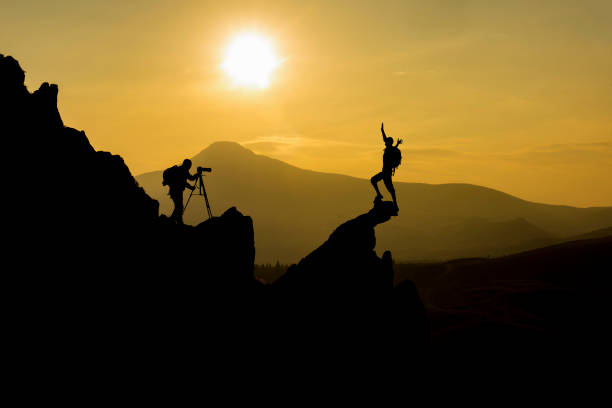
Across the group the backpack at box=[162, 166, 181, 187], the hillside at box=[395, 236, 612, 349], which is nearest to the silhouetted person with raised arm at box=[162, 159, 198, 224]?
the backpack at box=[162, 166, 181, 187]

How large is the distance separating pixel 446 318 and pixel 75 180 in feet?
69.8

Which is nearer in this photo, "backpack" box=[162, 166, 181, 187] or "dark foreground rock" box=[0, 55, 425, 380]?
"dark foreground rock" box=[0, 55, 425, 380]

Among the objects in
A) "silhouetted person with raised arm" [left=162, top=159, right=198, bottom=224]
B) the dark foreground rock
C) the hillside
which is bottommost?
the hillside

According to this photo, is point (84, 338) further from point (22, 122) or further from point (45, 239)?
point (22, 122)

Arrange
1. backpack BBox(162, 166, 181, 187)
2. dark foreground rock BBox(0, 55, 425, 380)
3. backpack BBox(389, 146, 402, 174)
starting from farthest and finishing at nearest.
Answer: backpack BBox(162, 166, 181, 187) → backpack BBox(389, 146, 402, 174) → dark foreground rock BBox(0, 55, 425, 380)

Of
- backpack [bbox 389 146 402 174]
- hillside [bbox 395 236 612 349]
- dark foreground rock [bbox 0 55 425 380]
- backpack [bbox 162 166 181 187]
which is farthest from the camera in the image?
hillside [bbox 395 236 612 349]

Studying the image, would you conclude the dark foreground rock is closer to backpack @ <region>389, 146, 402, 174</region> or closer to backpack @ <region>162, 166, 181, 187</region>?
backpack @ <region>389, 146, 402, 174</region>

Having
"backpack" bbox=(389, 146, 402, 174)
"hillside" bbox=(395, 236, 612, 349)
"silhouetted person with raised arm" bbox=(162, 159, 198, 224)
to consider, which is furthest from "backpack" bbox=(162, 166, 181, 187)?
"hillside" bbox=(395, 236, 612, 349)

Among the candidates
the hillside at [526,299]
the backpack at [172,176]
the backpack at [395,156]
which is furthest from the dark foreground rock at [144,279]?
the hillside at [526,299]

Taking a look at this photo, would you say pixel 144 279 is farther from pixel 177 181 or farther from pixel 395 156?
pixel 395 156

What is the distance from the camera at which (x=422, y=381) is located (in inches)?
499

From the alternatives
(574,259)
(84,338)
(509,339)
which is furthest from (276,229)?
(84,338)

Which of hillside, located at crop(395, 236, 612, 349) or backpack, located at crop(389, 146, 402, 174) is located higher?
backpack, located at crop(389, 146, 402, 174)

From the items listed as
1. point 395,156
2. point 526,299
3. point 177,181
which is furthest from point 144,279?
point 526,299
